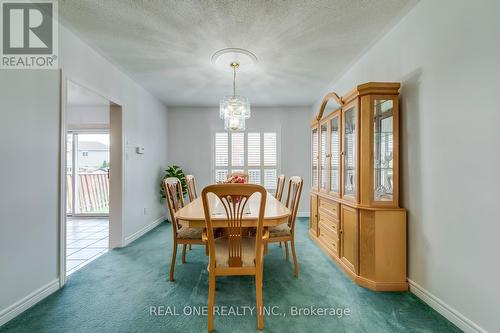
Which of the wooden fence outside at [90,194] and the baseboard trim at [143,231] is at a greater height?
the wooden fence outside at [90,194]

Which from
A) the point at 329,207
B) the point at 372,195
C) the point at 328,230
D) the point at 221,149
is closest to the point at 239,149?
the point at 221,149

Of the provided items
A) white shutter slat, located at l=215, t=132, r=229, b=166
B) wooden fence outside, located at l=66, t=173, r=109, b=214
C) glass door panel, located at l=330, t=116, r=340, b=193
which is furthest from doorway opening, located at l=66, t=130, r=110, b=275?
glass door panel, located at l=330, t=116, r=340, b=193

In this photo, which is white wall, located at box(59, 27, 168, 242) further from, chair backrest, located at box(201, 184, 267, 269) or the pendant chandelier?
chair backrest, located at box(201, 184, 267, 269)

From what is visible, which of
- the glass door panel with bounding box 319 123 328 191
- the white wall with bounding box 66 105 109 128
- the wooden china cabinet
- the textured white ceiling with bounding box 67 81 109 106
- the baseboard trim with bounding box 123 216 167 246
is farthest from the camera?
the white wall with bounding box 66 105 109 128

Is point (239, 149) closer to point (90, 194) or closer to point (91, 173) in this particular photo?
point (91, 173)

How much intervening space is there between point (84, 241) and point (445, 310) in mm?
4585

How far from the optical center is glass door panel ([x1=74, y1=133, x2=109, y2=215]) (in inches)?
207

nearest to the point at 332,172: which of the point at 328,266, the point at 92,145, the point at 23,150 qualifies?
the point at 328,266

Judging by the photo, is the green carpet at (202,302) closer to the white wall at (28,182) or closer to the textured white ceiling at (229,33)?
the white wall at (28,182)

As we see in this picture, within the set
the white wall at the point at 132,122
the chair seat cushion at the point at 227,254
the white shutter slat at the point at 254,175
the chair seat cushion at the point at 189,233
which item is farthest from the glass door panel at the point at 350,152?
the white wall at the point at 132,122

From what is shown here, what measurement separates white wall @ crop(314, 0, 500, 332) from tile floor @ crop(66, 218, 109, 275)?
364cm

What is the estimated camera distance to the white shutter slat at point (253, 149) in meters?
5.22

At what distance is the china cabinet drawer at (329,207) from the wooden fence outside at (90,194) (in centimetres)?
506

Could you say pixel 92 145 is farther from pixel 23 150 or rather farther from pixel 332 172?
pixel 332 172
